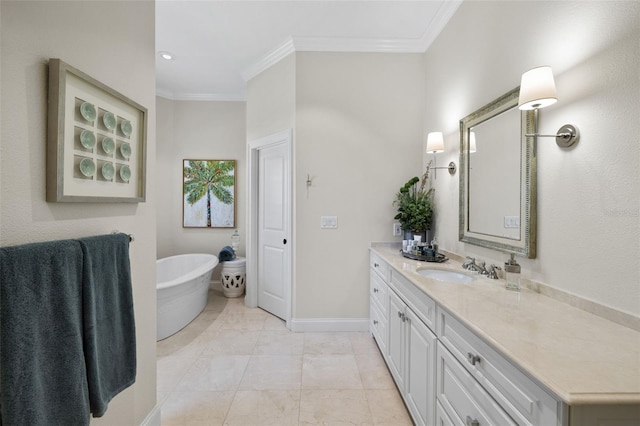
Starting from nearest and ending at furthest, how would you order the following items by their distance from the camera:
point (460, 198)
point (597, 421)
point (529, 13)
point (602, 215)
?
1. point (597, 421)
2. point (602, 215)
3. point (529, 13)
4. point (460, 198)

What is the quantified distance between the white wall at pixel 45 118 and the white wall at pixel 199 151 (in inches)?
107

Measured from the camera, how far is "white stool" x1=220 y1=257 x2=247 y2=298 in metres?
3.74

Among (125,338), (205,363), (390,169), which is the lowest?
(205,363)

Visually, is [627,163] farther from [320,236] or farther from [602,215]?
[320,236]

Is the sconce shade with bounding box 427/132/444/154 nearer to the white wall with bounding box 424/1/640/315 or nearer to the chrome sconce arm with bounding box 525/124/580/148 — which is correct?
the white wall with bounding box 424/1/640/315

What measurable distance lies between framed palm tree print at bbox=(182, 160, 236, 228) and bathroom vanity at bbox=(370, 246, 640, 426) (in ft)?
10.5

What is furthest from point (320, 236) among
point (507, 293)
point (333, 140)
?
point (507, 293)

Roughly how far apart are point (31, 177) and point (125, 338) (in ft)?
2.55

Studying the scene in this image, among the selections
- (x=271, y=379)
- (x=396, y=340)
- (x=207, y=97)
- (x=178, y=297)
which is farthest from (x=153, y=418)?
(x=207, y=97)

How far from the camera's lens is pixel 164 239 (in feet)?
13.5

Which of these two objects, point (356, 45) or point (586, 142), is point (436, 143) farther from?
point (356, 45)

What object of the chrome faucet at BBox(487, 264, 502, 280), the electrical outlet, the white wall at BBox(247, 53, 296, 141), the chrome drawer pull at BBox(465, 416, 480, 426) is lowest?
the chrome drawer pull at BBox(465, 416, 480, 426)

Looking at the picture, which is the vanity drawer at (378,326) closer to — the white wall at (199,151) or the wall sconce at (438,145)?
the wall sconce at (438,145)

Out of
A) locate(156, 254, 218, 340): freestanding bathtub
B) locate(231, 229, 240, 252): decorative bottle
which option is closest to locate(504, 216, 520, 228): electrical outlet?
locate(156, 254, 218, 340): freestanding bathtub
